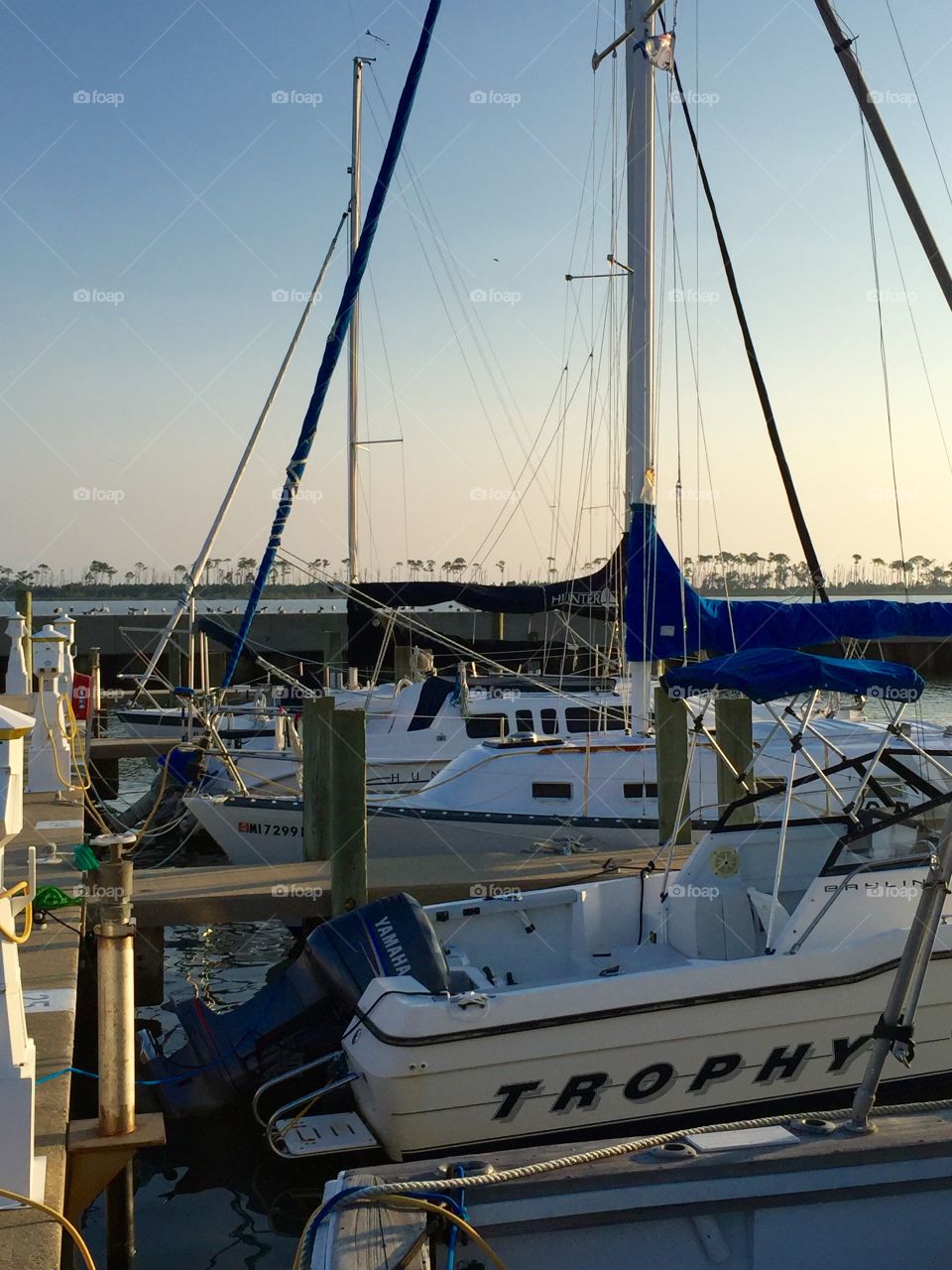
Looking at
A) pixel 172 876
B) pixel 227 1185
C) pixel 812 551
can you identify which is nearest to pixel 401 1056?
pixel 227 1185

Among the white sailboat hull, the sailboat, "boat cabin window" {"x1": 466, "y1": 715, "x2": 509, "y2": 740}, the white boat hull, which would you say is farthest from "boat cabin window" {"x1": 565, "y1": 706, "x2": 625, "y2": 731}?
the white boat hull

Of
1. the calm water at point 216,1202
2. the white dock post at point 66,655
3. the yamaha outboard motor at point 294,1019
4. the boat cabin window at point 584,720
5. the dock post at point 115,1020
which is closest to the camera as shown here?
the dock post at point 115,1020

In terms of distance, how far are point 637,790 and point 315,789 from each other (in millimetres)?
4197

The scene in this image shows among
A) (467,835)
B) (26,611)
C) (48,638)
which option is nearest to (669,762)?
(467,835)

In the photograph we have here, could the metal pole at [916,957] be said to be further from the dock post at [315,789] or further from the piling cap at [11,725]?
the dock post at [315,789]

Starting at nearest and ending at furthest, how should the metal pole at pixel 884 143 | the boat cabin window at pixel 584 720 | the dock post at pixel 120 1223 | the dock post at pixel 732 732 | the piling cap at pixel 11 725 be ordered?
the piling cap at pixel 11 725 < the metal pole at pixel 884 143 < the dock post at pixel 120 1223 < the dock post at pixel 732 732 < the boat cabin window at pixel 584 720

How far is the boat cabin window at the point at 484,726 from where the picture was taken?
1856cm

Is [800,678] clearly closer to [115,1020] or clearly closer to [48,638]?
[115,1020]

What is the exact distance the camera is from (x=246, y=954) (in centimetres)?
1263

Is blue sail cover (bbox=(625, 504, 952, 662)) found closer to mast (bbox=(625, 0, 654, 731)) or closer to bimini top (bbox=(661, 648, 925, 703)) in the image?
mast (bbox=(625, 0, 654, 731))

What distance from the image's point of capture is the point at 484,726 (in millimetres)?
18609

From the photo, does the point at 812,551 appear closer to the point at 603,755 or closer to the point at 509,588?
the point at 603,755

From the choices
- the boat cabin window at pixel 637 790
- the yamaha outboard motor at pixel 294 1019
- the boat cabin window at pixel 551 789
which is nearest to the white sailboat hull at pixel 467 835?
the boat cabin window at pixel 551 789

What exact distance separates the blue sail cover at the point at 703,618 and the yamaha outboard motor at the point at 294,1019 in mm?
5837
